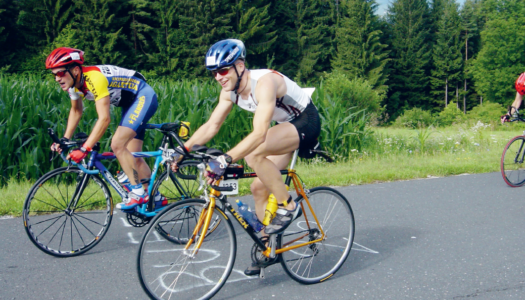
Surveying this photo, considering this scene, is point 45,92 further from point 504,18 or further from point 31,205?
point 504,18

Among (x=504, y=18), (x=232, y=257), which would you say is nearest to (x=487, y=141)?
(x=232, y=257)

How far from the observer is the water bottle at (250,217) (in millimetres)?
3850

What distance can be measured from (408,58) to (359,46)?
41.3ft

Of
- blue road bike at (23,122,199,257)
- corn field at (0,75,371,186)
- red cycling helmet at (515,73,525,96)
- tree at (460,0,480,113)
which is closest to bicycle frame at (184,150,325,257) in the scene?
blue road bike at (23,122,199,257)

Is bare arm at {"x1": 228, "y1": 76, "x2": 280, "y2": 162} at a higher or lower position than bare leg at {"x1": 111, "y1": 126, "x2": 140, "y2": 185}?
higher

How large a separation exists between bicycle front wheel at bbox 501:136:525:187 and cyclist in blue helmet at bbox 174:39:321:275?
211 inches

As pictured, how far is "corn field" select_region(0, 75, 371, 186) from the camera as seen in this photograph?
333 inches

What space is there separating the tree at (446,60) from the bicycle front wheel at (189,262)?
249 ft

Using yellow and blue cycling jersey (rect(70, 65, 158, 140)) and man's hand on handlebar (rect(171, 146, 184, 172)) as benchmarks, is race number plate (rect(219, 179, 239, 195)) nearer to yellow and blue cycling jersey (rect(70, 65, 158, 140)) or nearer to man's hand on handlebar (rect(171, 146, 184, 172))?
man's hand on handlebar (rect(171, 146, 184, 172))

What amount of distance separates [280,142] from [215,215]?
777mm

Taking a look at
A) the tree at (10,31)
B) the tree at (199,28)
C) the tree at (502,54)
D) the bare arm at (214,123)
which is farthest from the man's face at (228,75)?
the tree at (502,54)

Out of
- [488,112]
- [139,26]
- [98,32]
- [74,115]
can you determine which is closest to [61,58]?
[74,115]

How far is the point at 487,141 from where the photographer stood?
15125 millimetres

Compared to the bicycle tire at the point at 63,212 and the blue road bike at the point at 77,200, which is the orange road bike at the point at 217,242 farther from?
the bicycle tire at the point at 63,212
